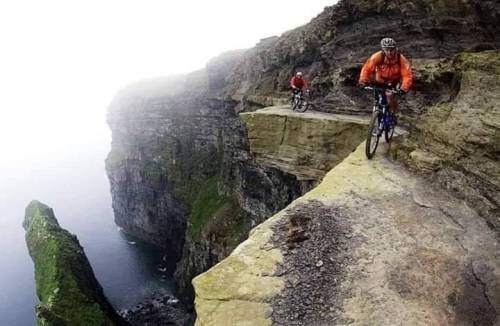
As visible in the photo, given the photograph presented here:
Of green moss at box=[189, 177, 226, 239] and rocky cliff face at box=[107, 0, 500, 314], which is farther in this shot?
green moss at box=[189, 177, 226, 239]

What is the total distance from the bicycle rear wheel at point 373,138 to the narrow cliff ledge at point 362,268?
3812 millimetres

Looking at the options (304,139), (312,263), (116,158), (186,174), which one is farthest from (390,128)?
(116,158)

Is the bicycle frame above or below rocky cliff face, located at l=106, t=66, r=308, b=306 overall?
above

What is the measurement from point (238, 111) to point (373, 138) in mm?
50529

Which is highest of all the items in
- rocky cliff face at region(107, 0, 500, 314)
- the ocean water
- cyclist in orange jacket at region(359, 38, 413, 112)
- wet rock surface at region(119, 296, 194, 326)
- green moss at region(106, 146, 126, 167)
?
cyclist in orange jacket at region(359, 38, 413, 112)

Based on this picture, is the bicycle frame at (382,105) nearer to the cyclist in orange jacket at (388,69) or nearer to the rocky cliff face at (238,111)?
the cyclist in orange jacket at (388,69)

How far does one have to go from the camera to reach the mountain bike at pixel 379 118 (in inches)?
757

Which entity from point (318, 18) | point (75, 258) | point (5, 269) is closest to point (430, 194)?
point (318, 18)

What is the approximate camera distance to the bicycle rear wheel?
63.0 feet

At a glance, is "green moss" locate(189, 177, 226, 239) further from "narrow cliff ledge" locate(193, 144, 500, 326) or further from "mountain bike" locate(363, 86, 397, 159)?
"narrow cliff ledge" locate(193, 144, 500, 326)

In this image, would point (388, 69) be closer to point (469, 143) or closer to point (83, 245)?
point (469, 143)

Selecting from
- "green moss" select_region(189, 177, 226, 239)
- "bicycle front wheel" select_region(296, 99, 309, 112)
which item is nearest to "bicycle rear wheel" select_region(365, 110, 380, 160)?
"bicycle front wheel" select_region(296, 99, 309, 112)

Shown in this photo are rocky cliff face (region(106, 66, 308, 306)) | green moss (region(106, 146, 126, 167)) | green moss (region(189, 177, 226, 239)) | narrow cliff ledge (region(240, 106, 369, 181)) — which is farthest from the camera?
green moss (region(106, 146, 126, 167))

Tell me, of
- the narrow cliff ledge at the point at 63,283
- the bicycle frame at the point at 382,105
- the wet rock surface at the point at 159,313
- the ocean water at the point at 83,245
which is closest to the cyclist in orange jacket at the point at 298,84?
the bicycle frame at the point at 382,105
